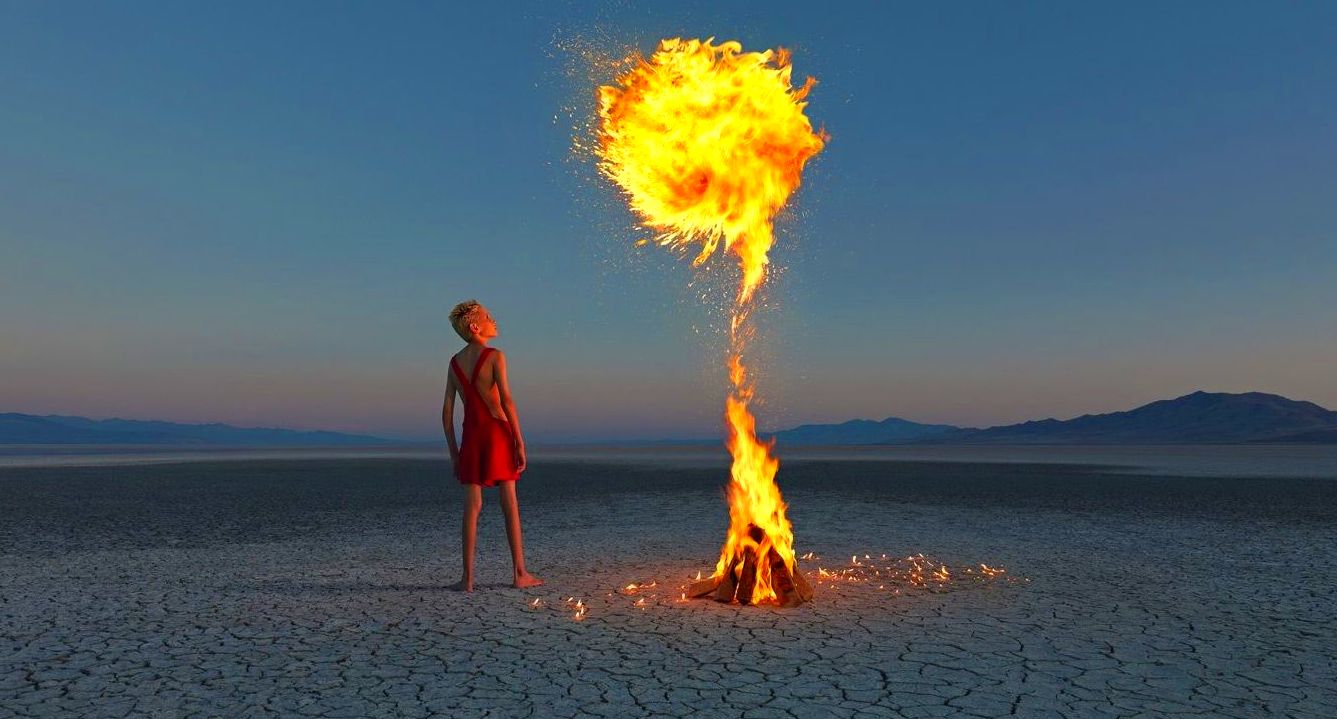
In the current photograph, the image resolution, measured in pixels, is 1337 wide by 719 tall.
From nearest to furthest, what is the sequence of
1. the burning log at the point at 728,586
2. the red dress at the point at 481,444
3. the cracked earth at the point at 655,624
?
the cracked earth at the point at 655,624 → the burning log at the point at 728,586 → the red dress at the point at 481,444

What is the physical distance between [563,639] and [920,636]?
226 centimetres

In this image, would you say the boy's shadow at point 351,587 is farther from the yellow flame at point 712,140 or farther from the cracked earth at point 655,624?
the yellow flame at point 712,140

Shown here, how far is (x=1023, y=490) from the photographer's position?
20922mm

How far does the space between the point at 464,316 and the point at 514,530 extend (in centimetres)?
176

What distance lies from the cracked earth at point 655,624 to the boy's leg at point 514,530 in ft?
0.60

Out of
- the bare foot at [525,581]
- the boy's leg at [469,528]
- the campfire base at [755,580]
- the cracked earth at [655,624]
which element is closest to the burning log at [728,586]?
the campfire base at [755,580]

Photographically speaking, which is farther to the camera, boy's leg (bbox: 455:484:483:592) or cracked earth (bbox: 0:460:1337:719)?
boy's leg (bbox: 455:484:483:592)

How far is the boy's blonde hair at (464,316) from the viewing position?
708 centimetres

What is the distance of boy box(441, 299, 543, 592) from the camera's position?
6945 mm

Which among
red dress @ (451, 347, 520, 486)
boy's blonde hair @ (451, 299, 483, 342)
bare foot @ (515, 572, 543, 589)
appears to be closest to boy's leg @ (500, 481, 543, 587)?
bare foot @ (515, 572, 543, 589)

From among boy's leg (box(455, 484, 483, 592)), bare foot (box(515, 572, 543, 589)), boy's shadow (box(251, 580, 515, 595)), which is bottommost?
boy's shadow (box(251, 580, 515, 595))

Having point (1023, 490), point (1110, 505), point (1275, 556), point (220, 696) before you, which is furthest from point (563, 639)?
point (1023, 490)

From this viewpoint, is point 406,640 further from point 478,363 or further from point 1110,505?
point 1110,505

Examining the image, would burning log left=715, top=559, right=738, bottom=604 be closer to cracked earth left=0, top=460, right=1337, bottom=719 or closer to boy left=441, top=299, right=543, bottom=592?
cracked earth left=0, top=460, right=1337, bottom=719
